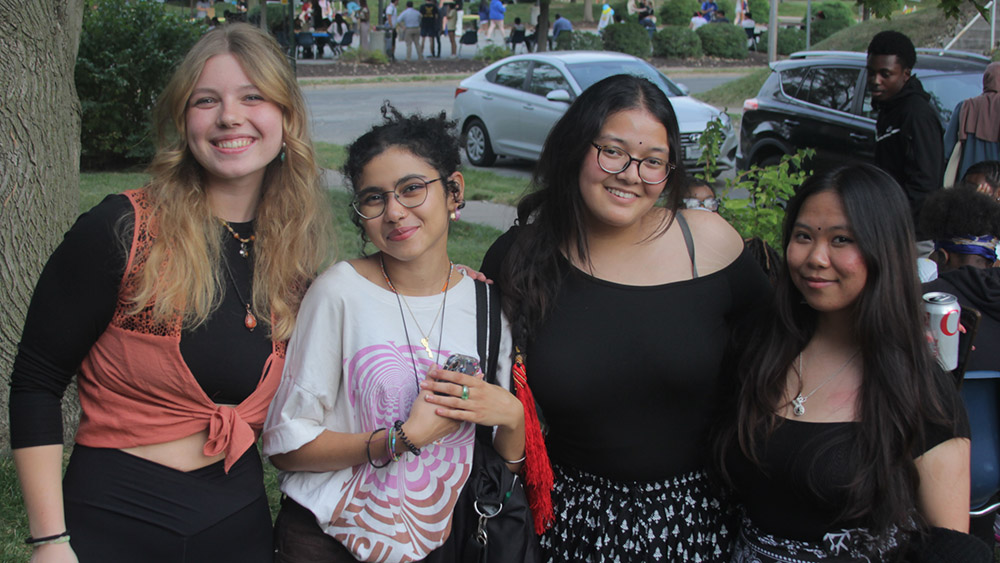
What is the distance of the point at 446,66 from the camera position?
27094mm

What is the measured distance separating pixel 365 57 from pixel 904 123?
2355 centimetres

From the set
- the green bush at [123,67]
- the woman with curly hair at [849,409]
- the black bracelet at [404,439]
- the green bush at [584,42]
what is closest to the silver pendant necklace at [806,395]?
the woman with curly hair at [849,409]

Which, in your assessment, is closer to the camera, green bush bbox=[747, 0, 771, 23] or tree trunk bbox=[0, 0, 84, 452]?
tree trunk bbox=[0, 0, 84, 452]

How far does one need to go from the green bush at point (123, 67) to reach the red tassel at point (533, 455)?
8.85 metres

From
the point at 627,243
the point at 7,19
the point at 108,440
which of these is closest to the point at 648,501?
the point at 627,243

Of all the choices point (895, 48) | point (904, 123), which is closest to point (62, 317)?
point (904, 123)

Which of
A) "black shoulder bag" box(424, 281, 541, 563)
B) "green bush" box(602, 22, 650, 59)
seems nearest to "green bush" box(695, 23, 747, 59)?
"green bush" box(602, 22, 650, 59)

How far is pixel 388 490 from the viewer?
208cm

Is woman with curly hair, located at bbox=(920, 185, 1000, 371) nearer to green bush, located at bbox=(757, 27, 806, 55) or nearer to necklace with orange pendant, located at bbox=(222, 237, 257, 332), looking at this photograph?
necklace with orange pendant, located at bbox=(222, 237, 257, 332)

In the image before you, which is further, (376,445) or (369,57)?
(369,57)

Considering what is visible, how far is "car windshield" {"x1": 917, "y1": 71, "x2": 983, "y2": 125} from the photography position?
314 inches

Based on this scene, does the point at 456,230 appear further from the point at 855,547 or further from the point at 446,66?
the point at 446,66

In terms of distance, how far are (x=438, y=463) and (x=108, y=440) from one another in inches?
30.8

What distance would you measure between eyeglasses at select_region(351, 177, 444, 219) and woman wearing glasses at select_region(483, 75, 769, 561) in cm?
37
